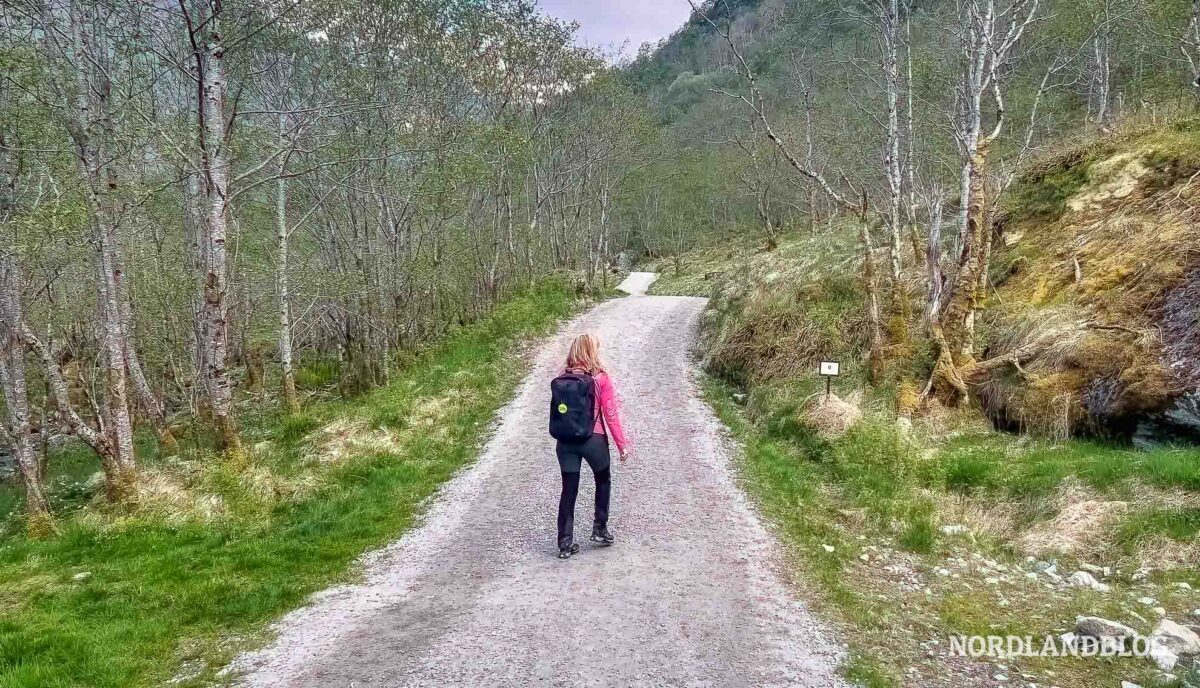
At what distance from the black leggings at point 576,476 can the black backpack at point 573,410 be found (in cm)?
11

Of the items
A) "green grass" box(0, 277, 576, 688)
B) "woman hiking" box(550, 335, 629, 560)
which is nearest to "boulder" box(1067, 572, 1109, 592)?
"woman hiking" box(550, 335, 629, 560)

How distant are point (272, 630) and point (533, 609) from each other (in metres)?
1.92

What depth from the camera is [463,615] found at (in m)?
4.53

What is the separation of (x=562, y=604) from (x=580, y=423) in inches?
56.4

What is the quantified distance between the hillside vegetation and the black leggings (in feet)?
6.09

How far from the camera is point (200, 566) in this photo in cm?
558

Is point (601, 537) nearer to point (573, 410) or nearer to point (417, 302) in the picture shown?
point (573, 410)

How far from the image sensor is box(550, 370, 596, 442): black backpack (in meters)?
5.18

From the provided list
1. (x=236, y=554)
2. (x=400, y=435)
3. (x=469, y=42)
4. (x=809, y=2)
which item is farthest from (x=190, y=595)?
(x=809, y=2)

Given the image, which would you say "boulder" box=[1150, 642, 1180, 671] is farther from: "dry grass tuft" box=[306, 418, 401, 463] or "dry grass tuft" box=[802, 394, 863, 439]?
"dry grass tuft" box=[306, 418, 401, 463]

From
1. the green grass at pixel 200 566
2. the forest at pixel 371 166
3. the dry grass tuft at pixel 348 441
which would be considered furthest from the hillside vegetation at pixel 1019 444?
the dry grass tuft at pixel 348 441

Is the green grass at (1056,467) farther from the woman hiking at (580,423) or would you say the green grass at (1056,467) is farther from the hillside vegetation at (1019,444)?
the woman hiking at (580,423)

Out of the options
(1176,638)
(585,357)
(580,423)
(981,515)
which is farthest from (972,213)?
(580,423)

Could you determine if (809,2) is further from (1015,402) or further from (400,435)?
(400,435)
